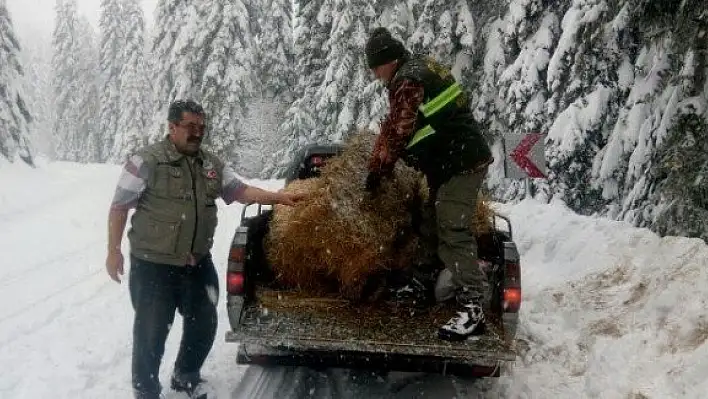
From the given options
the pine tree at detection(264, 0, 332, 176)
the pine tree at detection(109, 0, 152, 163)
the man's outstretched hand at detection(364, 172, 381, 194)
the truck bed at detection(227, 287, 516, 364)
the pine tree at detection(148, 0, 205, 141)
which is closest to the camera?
the truck bed at detection(227, 287, 516, 364)

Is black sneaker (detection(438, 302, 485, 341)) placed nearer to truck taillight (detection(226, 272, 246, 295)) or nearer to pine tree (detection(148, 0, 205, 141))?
truck taillight (detection(226, 272, 246, 295))

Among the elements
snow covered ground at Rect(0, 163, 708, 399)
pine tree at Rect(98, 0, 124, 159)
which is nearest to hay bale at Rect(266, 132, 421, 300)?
snow covered ground at Rect(0, 163, 708, 399)

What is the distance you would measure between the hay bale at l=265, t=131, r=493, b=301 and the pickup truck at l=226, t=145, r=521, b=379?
0.16 metres

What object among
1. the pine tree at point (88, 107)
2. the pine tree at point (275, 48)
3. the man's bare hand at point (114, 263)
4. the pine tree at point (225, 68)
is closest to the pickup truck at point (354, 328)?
the man's bare hand at point (114, 263)

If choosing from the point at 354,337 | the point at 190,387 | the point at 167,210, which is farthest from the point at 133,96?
the point at 354,337

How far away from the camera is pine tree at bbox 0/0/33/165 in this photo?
84.0 feet

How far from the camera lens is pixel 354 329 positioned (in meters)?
4.24

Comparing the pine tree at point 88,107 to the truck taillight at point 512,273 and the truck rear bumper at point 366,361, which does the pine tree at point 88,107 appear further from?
the truck taillight at point 512,273

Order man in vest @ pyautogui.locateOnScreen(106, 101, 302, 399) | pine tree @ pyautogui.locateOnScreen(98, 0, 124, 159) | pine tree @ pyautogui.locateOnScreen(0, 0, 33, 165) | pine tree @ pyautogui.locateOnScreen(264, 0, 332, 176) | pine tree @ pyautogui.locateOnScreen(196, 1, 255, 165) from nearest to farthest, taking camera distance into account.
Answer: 1. man in vest @ pyautogui.locateOnScreen(106, 101, 302, 399)
2. pine tree @ pyautogui.locateOnScreen(0, 0, 33, 165)
3. pine tree @ pyautogui.locateOnScreen(264, 0, 332, 176)
4. pine tree @ pyautogui.locateOnScreen(196, 1, 255, 165)
5. pine tree @ pyautogui.locateOnScreen(98, 0, 124, 159)

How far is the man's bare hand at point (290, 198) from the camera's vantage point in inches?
187

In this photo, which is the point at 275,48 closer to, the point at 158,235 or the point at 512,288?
the point at 158,235

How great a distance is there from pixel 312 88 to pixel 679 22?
71.9ft

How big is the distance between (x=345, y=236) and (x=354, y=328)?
0.70m

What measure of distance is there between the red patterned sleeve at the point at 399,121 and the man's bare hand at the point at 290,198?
0.78 meters
